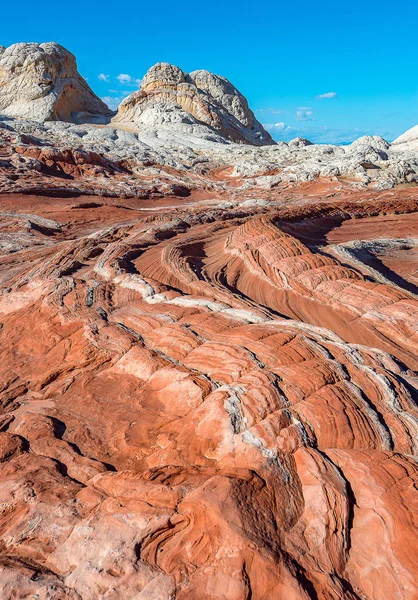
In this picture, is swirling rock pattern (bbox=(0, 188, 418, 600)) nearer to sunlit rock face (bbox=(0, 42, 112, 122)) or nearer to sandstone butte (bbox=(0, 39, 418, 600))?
sandstone butte (bbox=(0, 39, 418, 600))

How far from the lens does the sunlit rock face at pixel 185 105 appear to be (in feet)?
137

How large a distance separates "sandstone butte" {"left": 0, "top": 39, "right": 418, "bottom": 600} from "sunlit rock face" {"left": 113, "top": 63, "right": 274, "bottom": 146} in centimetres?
2877

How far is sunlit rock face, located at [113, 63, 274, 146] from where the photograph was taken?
1642 inches

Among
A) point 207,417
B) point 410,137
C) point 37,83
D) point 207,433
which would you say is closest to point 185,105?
point 37,83

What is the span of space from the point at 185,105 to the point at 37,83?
47.3 feet

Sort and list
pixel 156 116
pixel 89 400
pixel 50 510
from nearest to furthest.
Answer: pixel 50 510
pixel 89 400
pixel 156 116

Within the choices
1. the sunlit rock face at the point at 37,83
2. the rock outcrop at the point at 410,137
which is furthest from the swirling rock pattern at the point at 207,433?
the rock outcrop at the point at 410,137

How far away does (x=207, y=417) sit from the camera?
18.3 feet

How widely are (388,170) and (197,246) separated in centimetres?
1970

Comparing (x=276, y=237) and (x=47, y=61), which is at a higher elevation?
(x=47, y=61)

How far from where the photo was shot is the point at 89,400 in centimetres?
705

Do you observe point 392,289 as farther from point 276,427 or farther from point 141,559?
point 141,559

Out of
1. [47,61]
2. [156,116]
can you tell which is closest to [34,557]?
[156,116]

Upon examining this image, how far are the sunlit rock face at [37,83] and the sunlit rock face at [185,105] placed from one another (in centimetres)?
540
